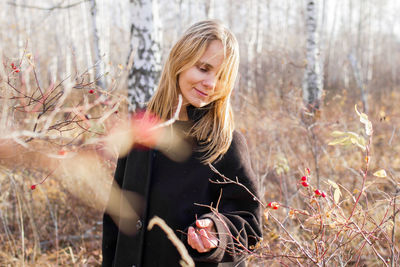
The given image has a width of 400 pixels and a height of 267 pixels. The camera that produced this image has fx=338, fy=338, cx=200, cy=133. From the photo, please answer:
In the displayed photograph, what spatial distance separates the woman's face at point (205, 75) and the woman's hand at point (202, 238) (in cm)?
54

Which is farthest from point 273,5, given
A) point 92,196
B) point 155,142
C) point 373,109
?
point 155,142

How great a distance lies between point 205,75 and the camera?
1438 millimetres

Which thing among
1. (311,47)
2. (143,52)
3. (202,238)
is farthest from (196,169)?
(311,47)

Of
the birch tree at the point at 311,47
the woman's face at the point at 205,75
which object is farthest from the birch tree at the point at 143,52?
the birch tree at the point at 311,47

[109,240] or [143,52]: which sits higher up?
[143,52]

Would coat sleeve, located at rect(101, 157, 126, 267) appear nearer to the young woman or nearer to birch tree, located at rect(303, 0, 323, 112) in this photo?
the young woman

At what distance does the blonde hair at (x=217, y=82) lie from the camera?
1441 millimetres

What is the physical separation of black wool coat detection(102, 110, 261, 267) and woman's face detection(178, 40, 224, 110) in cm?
25

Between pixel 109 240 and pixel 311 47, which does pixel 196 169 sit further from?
pixel 311 47

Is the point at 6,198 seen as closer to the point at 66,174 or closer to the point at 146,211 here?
the point at 66,174

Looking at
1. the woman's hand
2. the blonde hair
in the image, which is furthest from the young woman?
the woman's hand

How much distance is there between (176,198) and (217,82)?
0.54 meters

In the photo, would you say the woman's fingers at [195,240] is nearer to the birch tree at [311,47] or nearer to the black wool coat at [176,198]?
the black wool coat at [176,198]

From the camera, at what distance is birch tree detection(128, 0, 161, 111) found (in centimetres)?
317
